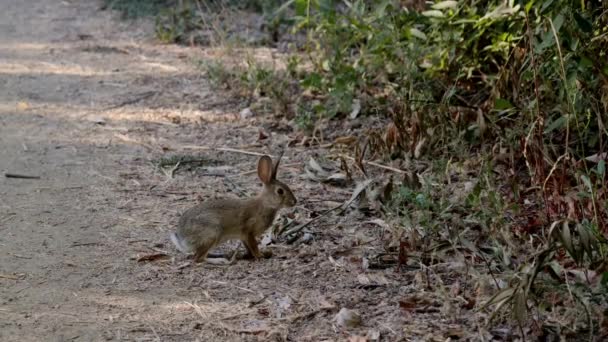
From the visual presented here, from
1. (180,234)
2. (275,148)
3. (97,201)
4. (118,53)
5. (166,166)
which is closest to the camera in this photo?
(180,234)

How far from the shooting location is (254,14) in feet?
33.4

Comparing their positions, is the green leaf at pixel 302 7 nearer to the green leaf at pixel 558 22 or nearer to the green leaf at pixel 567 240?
the green leaf at pixel 558 22

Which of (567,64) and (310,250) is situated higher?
(567,64)

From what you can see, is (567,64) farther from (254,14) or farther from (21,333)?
(254,14)

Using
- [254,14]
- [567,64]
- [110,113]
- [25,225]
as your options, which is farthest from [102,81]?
[567,64]

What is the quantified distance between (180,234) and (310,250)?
0.63m

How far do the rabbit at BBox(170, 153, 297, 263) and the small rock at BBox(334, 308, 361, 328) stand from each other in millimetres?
934

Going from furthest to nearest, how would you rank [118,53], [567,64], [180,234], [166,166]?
1. [118,53]
2. [166,166]
3. [567,64]
4. [180,234]

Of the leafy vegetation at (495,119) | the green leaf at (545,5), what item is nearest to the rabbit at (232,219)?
the leafy vegetation at (495,119)

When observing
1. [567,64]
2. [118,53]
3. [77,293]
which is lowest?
[118,53]

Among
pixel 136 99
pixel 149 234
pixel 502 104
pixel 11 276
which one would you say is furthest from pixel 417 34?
pixel 11 276

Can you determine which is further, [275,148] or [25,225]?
[275,148]

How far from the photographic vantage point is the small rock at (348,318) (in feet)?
13.0

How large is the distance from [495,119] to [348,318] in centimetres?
222
